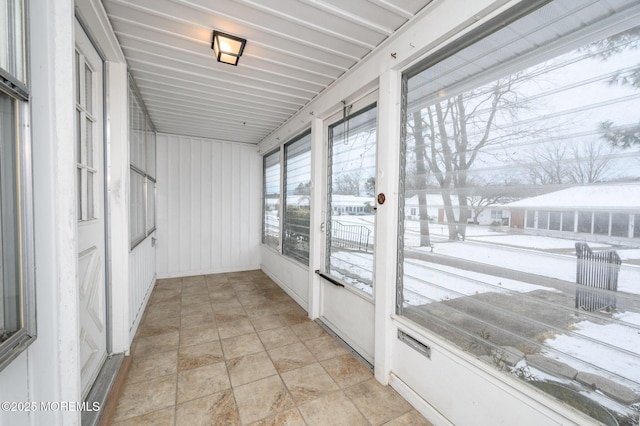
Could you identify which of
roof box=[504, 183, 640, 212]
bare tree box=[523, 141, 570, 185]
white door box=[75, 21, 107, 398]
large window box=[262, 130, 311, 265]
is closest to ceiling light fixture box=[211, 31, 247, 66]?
white door box=[75, 21, 107, 398]

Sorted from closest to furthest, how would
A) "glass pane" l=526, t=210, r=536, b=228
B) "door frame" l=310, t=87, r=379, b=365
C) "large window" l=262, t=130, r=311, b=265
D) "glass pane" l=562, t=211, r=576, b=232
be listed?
"glass pane" l=562, t=211, r=576, b=232, "glass pane" l=526, t=210, r=536, b=228, "door frame" l=310, t=87, r=379, b=365, "large window" l=262, t=130, r=311, b=265

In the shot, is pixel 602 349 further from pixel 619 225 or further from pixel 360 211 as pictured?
pixel 360 211

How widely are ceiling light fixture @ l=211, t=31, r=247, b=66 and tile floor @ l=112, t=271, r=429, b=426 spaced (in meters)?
2.69

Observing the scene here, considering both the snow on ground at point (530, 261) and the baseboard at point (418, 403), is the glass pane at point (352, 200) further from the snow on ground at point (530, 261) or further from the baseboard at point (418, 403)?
the snow on ground at point (530, 261)

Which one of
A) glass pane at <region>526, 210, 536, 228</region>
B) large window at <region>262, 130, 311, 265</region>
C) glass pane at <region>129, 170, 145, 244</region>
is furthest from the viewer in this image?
large window at <region>262, 130, 311, 265</region>

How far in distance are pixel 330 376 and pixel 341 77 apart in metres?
2.82

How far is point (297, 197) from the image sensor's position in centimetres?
408

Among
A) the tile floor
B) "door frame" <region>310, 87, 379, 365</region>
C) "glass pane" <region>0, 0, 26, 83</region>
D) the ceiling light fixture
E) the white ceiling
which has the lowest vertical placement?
the tile floor

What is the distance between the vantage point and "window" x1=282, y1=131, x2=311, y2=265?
3.75m

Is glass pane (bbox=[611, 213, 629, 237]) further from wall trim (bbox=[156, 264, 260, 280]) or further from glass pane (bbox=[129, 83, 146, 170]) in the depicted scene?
wall trim (bbox=[156, 264, 260, 280])

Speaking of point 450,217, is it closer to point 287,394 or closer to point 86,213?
point 287,394

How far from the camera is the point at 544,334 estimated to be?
50.5 inches

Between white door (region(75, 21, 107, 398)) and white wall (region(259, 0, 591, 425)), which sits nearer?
white wall (region(259, 0, 591, 425))

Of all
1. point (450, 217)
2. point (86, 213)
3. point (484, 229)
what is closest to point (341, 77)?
point (450, 217)
